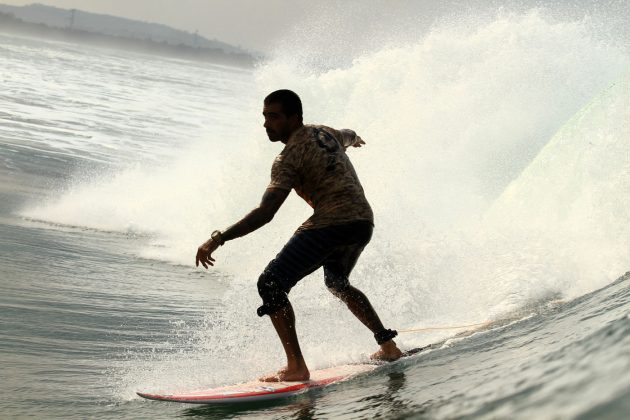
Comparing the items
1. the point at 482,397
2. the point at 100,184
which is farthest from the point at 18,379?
the point at 100,184

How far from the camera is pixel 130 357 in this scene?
6.08m

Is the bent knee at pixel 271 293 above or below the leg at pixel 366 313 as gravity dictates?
above

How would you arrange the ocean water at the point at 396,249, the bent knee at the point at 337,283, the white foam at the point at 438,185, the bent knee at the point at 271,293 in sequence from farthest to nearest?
the white foam at the point at 438,185 < the bent knee at the point at 337,283 < the bent knee at the point at 271,293 < the ocean water at the point at 396,249

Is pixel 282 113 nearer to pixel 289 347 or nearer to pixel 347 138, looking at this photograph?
pixel 347 138

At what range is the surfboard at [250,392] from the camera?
185 inches

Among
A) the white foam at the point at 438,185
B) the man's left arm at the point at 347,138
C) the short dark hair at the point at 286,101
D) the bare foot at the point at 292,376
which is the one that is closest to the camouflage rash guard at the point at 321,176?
the short dark hair at the point at 286,101

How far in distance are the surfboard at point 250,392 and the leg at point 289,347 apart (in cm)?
5

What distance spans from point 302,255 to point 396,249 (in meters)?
3.72

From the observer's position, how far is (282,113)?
4953 millimetres

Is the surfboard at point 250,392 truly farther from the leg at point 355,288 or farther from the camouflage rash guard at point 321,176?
the camouflage rash guard at point 321,176

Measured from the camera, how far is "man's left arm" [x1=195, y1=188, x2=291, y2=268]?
4.52 m

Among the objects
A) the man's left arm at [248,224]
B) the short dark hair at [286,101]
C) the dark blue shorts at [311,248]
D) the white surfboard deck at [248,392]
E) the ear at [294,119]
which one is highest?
the short dark hair at [286,101]

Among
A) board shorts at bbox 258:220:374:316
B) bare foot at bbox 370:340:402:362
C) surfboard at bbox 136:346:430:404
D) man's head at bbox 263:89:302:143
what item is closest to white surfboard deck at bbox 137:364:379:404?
surfboard at bbox 136:346:430:404

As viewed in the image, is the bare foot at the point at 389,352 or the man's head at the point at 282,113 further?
the bare foot at the point at 389,352
